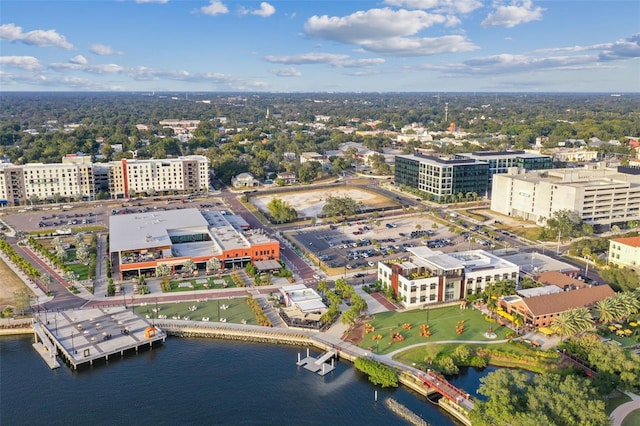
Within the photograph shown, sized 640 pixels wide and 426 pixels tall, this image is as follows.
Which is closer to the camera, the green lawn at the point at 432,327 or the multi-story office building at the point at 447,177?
the green lawn at the point at 432,327

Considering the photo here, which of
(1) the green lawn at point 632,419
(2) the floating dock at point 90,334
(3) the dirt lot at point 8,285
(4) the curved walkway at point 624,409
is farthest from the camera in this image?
(3) the dirt lot at point 8,285

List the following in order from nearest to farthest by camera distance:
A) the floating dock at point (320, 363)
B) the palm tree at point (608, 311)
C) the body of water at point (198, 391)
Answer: the body of water at point (198, 391) < the floating dock at point (320, 363) < the palm tree at point (608, 311)

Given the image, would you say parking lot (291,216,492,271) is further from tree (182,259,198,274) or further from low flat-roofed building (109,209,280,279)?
tree (182,259,198,274)

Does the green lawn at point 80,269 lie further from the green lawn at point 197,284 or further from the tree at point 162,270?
the green lawn at point 197,284

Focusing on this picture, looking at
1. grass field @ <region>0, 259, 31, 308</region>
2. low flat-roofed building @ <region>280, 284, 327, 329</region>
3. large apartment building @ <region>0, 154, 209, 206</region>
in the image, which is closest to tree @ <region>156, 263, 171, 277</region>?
grass field @ <region>0, 259, 31, 308</region>

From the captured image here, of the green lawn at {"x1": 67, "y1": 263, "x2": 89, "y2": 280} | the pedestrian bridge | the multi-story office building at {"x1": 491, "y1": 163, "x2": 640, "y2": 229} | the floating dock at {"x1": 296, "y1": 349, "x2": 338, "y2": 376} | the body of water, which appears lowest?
the body of water

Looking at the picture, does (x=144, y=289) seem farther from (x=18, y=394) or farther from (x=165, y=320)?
(x=18, y=394)

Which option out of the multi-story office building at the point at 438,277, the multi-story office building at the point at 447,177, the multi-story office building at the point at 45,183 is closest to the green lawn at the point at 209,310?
the multi-story office building at the point at 438,277
